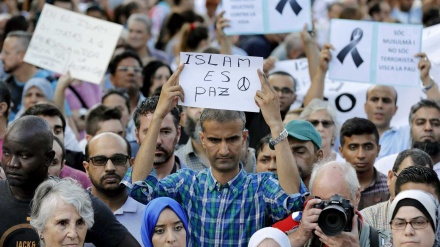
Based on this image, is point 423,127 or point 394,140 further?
point 394,140

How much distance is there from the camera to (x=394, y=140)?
34.8 ft

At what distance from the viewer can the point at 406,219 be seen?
21.4 ft

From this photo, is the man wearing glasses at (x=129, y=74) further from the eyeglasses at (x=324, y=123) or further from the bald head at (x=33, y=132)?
the bald head at (x=33, y=132)

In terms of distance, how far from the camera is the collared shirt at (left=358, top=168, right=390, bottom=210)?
891cm

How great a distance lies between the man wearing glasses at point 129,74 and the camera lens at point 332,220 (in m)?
5.84

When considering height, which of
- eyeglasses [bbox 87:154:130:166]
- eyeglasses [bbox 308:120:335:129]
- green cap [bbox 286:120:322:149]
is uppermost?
eyeglasses [bbox 308:120:335:129]

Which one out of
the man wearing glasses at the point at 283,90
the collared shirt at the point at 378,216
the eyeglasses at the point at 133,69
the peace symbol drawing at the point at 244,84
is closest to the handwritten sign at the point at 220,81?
the peace symbol drawing at the point at 244,84

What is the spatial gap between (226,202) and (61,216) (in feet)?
2.96

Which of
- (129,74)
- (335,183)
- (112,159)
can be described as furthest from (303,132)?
(129,74)

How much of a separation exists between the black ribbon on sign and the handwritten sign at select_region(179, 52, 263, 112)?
371cm

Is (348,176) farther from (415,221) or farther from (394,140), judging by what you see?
(394,140)

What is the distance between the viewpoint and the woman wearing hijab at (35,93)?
36.1ft

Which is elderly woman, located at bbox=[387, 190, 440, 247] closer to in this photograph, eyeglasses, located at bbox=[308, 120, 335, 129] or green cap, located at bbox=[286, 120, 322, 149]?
green cap, located at bbox=[286, 120, 322, 149]

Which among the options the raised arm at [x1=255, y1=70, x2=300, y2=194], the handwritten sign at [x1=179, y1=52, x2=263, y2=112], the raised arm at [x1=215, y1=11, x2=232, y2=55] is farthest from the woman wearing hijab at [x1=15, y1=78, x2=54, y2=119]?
the raised arm at [x1=255, y1=70, x2=300, y2=194]
